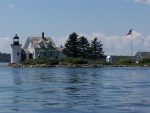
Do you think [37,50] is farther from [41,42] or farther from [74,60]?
[74,60]

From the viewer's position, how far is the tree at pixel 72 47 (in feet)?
368

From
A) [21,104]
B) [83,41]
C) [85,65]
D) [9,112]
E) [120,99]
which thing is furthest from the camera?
[83,41]

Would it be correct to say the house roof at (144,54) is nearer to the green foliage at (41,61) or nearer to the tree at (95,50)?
the tree at (95,50)

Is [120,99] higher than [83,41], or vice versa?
[83,41]

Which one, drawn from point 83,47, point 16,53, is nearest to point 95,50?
point 83,47

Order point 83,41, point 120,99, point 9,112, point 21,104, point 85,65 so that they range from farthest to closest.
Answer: point 83,41, point 85,65, point 120,99, point 21,104, point 9,112

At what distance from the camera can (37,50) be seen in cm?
11025

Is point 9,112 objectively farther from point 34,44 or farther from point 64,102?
point 34,44

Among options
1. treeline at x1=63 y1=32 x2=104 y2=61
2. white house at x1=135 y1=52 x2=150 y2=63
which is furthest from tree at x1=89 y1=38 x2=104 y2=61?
white house at x1=135 y1=52 x2=150 y2=63

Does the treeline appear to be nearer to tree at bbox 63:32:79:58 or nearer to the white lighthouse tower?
tree at bbox 63:32:79:58

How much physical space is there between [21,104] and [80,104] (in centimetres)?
265

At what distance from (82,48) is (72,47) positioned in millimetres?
3822

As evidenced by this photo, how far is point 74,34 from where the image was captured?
4486 inches

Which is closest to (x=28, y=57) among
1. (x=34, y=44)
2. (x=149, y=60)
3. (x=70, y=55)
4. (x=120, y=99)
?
(x=34, y=44)
